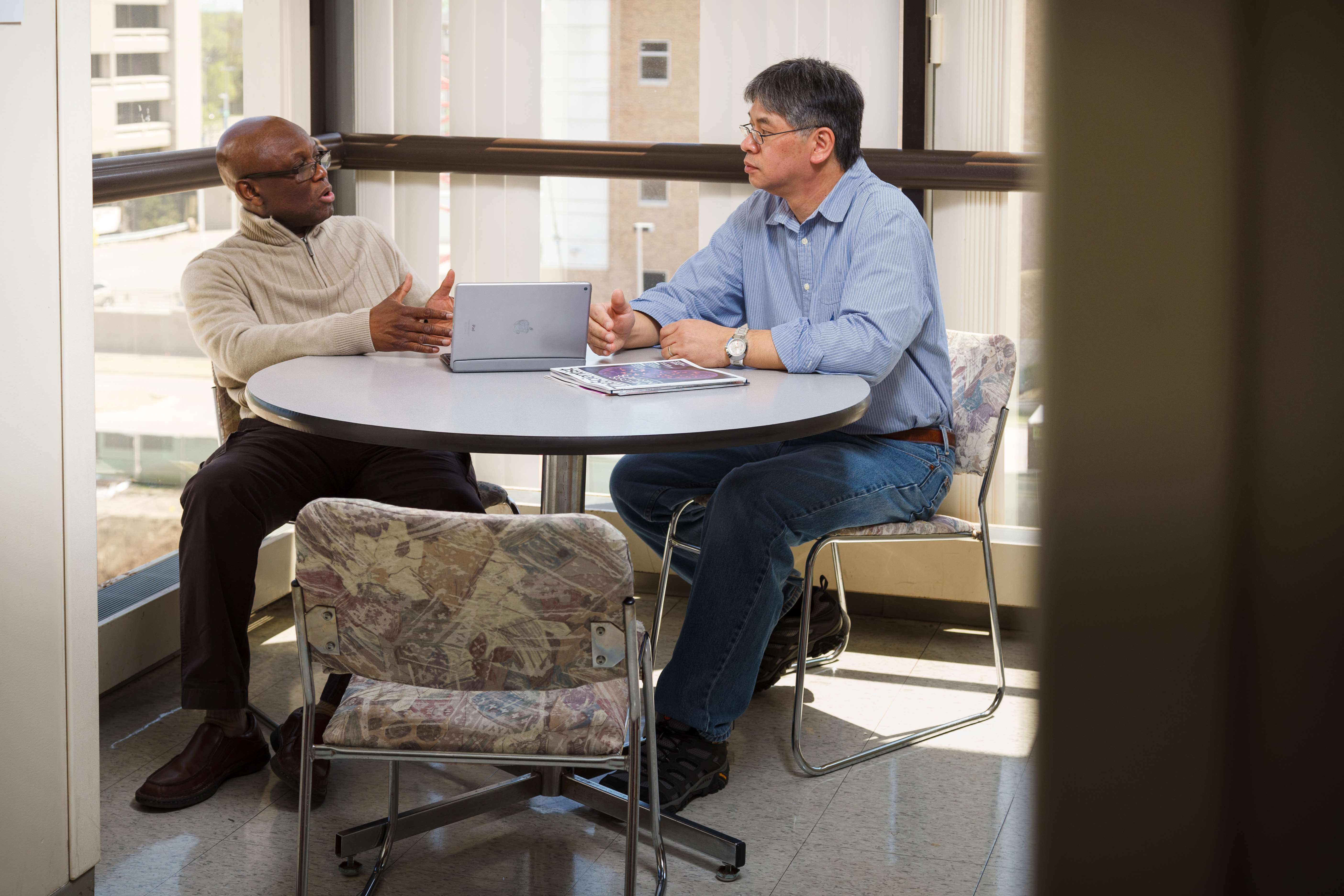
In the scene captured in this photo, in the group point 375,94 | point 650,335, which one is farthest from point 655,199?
point 650,335

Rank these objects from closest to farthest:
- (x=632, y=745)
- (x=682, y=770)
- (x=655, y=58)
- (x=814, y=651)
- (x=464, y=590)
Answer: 1. (x=464, y=590)
2. (x=632, y=745)
3. (x=682, y=770)
4. (x=814, y=651)
5. (x=655, y=58)

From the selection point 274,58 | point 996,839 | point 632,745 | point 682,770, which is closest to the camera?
point 632,745

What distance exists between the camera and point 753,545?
2320 millimetres

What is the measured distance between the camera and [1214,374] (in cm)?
17

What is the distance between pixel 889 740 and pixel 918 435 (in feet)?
2.22

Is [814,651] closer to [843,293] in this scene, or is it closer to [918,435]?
[918,435]

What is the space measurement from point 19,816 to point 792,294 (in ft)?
5.85

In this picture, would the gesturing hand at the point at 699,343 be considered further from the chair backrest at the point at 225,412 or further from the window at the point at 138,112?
the window at the point at 138,112

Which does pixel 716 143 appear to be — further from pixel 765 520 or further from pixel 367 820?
pixel 367 820

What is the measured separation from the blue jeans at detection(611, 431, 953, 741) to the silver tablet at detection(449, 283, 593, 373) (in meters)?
0.42

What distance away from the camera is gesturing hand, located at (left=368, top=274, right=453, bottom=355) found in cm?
244

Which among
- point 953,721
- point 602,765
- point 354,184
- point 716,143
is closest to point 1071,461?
point 602,765

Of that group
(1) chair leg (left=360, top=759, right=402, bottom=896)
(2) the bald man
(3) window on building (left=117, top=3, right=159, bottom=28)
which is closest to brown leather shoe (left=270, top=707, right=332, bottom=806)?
(2) the bald man

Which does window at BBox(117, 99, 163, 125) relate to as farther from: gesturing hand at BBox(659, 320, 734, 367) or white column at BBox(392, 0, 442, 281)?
gesturing hand at BBox(659, 320, 734, 367)
